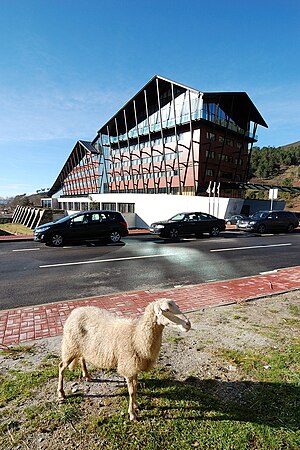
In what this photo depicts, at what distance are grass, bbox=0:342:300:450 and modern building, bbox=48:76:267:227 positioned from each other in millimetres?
24853

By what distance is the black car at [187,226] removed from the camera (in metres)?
16.5

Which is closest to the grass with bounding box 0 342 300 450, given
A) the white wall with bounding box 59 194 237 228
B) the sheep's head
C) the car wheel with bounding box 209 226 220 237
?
the sheep's head

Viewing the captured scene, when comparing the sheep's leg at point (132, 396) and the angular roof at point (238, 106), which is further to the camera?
the angular roof at point (238, 106)


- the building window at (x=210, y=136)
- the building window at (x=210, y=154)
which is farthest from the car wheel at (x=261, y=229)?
the building window at (x=210, y=136)

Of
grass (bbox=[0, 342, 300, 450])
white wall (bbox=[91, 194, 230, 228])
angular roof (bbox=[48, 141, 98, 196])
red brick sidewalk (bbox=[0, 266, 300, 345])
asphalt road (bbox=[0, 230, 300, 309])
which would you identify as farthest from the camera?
angular roof (bbox=[48, 141, 98, 196])

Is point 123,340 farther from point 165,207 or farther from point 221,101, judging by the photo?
point 221,101

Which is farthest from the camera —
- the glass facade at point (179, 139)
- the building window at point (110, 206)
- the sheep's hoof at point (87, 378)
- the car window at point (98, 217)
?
the glass facade at point (179, 139)

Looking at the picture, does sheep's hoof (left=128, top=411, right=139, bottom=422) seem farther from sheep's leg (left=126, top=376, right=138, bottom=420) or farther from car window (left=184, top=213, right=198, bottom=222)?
car window (left=184, top=213, right=198, bottom=222)

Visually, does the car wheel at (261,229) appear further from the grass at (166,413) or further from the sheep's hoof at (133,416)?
the sheep's hoof at (133,416)

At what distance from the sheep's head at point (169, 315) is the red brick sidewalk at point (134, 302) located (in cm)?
265

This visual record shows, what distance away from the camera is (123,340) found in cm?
268

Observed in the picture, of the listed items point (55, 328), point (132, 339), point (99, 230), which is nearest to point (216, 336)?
point (132, 339)

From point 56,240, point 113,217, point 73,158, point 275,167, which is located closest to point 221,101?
point 113,217

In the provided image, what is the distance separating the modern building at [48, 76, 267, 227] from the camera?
121ft
